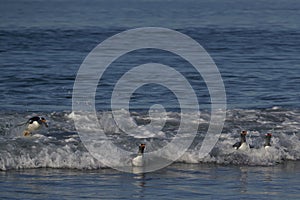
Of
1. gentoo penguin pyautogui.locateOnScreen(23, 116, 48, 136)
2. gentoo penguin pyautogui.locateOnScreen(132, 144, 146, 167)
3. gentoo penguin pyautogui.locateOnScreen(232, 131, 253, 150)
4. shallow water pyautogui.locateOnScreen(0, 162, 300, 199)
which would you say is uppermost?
gentoo penguin pyautogui.locateOnScreen(23, 116, 48, 136)

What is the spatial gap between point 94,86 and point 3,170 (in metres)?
10.3

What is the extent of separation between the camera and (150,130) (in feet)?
59.6

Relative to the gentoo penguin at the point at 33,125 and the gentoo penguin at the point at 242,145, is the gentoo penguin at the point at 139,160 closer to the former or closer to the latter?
the gentoo penguin at the point at 242,145

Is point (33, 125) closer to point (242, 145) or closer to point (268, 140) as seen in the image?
point (242, 145)

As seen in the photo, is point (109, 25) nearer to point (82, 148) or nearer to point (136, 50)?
point (136, 50)

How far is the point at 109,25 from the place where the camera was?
53.1m

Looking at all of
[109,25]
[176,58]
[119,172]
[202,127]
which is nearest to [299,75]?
[176,58]

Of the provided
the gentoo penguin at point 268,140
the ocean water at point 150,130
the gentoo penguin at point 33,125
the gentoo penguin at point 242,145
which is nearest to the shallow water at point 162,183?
the ocean water at point 150,130

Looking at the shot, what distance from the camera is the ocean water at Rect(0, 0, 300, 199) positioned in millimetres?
13602

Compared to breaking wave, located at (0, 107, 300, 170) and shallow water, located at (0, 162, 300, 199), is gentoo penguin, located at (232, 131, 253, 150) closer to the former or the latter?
breaking wave, located at (0, 107, 300, 170)

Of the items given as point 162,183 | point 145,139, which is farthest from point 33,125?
point 162,183

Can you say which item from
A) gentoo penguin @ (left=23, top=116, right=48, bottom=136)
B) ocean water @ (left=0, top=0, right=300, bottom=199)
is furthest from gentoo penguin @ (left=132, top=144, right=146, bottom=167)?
gentoo penguin @ (left=23, top=116, right=48, bottom=136)

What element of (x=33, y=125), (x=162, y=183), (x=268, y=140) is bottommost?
(x=162, y=183)

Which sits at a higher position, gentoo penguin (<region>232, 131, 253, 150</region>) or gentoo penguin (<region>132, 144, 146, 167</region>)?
gentoo penguin (<region>232, 131, 253, 150</region>)
